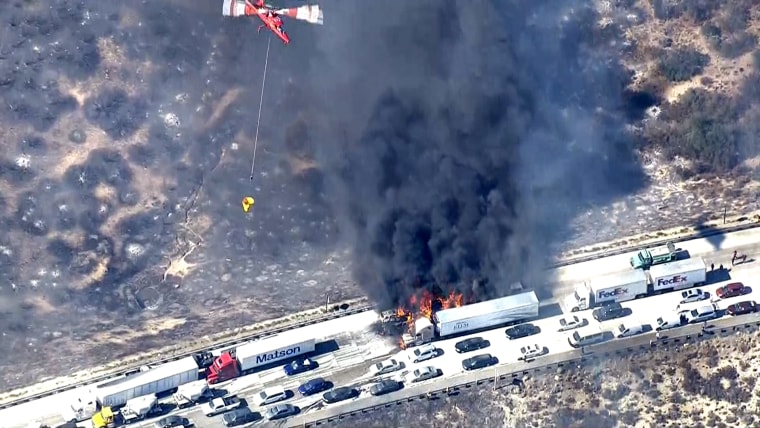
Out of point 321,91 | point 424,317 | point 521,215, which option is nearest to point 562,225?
point 521,215

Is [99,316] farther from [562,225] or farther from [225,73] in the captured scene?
[562,225]

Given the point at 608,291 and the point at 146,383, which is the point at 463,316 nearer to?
the point at 608,291

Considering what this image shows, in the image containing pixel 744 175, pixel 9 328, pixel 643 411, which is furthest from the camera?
pixel 744 175

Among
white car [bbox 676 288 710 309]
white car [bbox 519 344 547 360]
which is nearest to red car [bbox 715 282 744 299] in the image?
white car [bbox 676 288 710 309]

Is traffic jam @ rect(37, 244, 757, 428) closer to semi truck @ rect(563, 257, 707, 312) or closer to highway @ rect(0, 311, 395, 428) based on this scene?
semi truck @ rect(563, 257, 707, 312)

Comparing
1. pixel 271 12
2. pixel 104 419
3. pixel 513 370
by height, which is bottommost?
pixel 513 370

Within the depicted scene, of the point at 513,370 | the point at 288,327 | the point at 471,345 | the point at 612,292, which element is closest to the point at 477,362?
the point at 471,345
